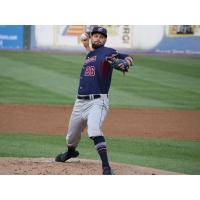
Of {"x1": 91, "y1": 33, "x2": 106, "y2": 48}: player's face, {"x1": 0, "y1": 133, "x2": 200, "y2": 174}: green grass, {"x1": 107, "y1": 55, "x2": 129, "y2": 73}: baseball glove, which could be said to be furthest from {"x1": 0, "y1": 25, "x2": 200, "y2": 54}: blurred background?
{"x1": 107, "y1": 55, "x2": 129, "y2": 73}: baseball glove

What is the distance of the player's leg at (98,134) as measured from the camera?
5.67 meters

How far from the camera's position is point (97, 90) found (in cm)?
585

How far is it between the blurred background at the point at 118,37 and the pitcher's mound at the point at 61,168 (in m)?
2.12

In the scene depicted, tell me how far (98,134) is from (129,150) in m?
1.83

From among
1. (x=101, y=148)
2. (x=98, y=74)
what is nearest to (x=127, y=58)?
(x=98, y=74)

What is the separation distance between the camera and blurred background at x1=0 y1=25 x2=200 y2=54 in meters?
8.05

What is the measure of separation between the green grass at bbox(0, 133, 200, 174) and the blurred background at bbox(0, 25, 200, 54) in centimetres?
136

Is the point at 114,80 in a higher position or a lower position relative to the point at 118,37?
lower

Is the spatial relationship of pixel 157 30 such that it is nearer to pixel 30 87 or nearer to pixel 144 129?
pixel 144 129

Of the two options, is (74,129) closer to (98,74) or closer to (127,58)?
(98,74)

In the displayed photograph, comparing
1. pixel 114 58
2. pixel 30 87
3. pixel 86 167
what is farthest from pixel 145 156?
pixel 30 87

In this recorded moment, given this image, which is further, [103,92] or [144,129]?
[144,129]

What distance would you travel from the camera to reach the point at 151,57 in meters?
8.88

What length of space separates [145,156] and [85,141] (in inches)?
47.4
